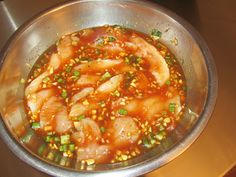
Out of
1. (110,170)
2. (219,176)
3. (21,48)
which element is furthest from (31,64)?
(219,176)

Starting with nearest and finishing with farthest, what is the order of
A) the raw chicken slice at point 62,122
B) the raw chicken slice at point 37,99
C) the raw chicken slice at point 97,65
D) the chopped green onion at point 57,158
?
the chopped green onion at point 57,158
the raw chicken slice at point 62,122
the raw chicken slice at point 37,99
the raw chicken slice at point 97,65

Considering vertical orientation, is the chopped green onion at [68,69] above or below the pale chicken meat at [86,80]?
above

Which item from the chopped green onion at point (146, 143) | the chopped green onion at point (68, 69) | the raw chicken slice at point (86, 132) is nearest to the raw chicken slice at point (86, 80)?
the chopped green onion at point (68, 69)

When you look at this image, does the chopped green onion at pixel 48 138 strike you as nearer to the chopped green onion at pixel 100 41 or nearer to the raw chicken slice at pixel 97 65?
the raw chicken slice at pixel 97 65

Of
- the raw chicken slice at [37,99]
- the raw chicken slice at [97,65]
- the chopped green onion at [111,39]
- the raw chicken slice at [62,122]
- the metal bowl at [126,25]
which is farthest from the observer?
the chopped green onion at [111,39]

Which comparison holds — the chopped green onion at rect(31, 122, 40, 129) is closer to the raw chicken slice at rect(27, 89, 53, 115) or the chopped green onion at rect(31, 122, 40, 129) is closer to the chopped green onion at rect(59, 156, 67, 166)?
the raw chicken slice at rect(27, 89, 53, 115)

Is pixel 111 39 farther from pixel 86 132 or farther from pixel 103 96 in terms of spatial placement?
pixel 86 132

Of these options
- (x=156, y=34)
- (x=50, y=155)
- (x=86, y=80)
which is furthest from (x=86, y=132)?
(x=156, y=34)
